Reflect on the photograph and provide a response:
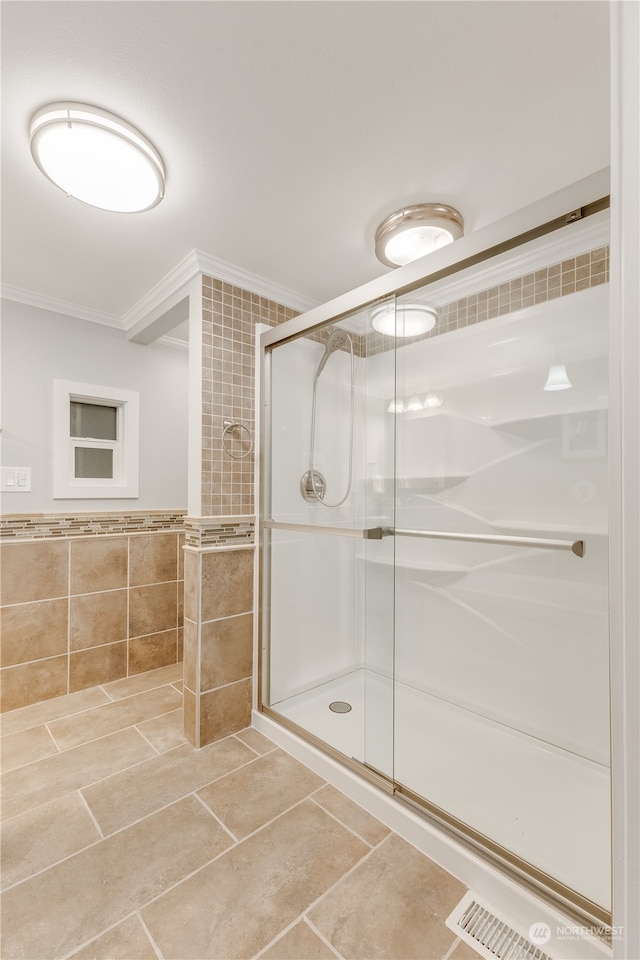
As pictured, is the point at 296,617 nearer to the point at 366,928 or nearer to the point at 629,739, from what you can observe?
the point at 366,928

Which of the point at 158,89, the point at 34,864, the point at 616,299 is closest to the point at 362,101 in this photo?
the point at 158,89

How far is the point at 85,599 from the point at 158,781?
1.26m

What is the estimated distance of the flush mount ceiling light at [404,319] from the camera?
5.65 feet

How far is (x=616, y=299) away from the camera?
1.60ft

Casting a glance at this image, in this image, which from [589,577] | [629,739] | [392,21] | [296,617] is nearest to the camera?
[629,739]

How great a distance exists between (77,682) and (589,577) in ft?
9.18

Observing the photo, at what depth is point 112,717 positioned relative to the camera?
233cm

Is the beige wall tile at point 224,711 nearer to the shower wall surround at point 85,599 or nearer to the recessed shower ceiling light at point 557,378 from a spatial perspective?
the shower wall surround at point 85,599

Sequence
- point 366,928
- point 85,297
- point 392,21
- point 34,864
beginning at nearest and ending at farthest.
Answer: point 392,21, point 366,928, point 34,864, point 85,297

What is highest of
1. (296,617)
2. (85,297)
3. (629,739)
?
(85,297)

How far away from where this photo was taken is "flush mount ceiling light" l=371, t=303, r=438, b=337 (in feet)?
5.65

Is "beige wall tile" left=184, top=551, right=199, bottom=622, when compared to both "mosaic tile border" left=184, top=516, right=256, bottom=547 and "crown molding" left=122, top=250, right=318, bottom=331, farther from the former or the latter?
"crown molding" left=122, top=250, right=318, bottom=331

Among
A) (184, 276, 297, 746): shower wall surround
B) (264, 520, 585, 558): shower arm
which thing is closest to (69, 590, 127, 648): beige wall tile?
(184, 276, 297, 746): shower wall surround

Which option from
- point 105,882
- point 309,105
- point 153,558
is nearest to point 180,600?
point 153,558
